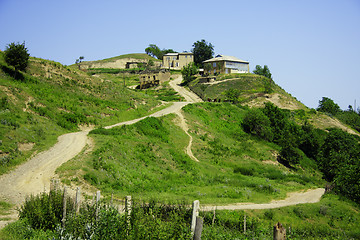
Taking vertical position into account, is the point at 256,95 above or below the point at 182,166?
above

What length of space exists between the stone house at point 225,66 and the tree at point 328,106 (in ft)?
96.8

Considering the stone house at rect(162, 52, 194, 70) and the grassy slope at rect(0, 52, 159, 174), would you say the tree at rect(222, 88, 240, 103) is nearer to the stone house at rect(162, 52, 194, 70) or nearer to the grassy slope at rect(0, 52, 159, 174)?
the grassy slope at rect(0, 52, 159, 174)

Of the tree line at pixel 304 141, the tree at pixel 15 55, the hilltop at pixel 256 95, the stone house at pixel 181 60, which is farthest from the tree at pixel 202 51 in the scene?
the tree at pixel 15 55

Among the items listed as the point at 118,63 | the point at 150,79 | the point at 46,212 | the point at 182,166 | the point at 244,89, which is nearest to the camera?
the point at 46,212

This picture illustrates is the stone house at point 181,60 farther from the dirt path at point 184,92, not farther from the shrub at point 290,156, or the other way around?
the shrub at point 290,156

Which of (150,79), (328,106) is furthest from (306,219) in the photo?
(328,106)

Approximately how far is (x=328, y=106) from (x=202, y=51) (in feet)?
167

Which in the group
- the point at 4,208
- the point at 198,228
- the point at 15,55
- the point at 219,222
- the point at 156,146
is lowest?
the point at 4,208

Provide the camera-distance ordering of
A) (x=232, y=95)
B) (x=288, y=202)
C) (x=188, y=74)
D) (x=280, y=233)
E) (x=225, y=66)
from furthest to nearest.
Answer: (x=225, y=66) < (x=188, y=74) < (x=232, y=95) < (x=288, y=202) < (x=280, y=233)

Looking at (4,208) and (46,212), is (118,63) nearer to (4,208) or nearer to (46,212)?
(4,208)

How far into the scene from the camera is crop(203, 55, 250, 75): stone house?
10706 centimetres

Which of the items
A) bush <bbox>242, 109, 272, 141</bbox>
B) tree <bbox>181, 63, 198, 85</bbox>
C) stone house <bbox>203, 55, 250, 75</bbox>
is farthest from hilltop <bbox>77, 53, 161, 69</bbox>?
bush <bbox>242, 109, 272, 141</bbox>

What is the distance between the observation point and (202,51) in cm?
12888

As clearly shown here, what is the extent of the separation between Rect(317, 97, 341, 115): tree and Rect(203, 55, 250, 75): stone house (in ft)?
96.8
